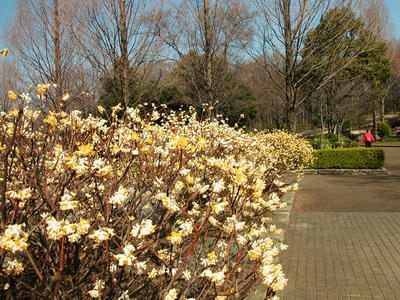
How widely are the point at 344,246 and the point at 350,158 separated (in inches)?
320

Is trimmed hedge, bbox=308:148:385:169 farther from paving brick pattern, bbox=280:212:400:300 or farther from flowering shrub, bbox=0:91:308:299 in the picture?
flowering shrub, bbox=0:91:308:299

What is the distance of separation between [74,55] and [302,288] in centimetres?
914

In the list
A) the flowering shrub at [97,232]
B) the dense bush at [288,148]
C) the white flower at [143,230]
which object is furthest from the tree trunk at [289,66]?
the white flower at [143,230]

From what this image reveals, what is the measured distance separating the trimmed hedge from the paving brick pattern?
5.95 meters

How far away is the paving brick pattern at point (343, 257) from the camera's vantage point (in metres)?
3.35

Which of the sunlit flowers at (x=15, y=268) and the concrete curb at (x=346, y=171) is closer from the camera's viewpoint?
the sunlit flowers at (x=15, y=268)

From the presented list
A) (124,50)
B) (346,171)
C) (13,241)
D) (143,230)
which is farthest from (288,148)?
(13,241)

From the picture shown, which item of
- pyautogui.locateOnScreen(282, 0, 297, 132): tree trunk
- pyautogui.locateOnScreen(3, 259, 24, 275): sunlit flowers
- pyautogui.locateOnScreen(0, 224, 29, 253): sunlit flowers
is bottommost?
pyautogui.locateOnScreen(3, 259, 24, 275): sunlit flowers

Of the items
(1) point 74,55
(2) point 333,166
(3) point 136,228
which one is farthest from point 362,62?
(3) point 136,228

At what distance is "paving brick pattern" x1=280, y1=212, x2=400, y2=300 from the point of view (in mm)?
3346

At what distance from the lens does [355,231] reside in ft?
16.9

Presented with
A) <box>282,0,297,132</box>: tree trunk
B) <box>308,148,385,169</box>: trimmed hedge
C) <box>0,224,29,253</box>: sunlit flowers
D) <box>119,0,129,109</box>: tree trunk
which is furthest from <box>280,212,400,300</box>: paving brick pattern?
<box>282,0,297,132</box>: tree trunk

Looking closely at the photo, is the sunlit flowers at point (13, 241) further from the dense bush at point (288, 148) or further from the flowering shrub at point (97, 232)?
the dense bush at point (288, 148)

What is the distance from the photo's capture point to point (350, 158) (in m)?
11.7
